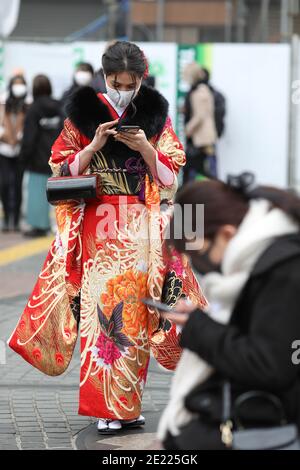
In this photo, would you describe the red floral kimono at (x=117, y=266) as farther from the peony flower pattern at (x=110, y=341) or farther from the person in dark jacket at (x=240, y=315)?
the person in dark jacket at (x=240, y=315)

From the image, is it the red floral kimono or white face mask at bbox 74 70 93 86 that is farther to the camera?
white face mask at bbox 74 70 93 86

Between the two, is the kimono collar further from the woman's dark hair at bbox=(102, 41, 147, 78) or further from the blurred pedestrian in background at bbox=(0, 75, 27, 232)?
the blurred pedestrian in background at bbox=(0, 75, 27, 232)

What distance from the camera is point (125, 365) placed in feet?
17.2

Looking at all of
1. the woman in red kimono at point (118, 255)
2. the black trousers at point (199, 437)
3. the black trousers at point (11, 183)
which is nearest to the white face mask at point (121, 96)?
Answer: the woman in red kimono at point (118, 255)

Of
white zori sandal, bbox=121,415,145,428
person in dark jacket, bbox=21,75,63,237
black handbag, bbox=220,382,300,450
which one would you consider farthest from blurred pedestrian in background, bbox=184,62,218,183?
black handbag, bbox=220,382,300,450

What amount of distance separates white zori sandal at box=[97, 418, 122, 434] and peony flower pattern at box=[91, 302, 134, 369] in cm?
27

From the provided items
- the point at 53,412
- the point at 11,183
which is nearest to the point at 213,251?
the point at 53,412

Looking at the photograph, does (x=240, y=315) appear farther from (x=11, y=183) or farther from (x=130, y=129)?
(x=11, y=183)

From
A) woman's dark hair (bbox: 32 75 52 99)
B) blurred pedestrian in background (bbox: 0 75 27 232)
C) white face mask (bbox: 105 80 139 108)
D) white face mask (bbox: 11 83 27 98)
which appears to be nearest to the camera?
white face mask (bbox: 105 80 139 108)

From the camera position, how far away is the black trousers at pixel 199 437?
10.8 feet

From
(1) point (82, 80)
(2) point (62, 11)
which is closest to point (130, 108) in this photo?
(1) point (82, 80)

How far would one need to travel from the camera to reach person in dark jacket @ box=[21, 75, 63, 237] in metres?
12.2

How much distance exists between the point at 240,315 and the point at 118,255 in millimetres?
2015

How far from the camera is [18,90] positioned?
42.3ft
